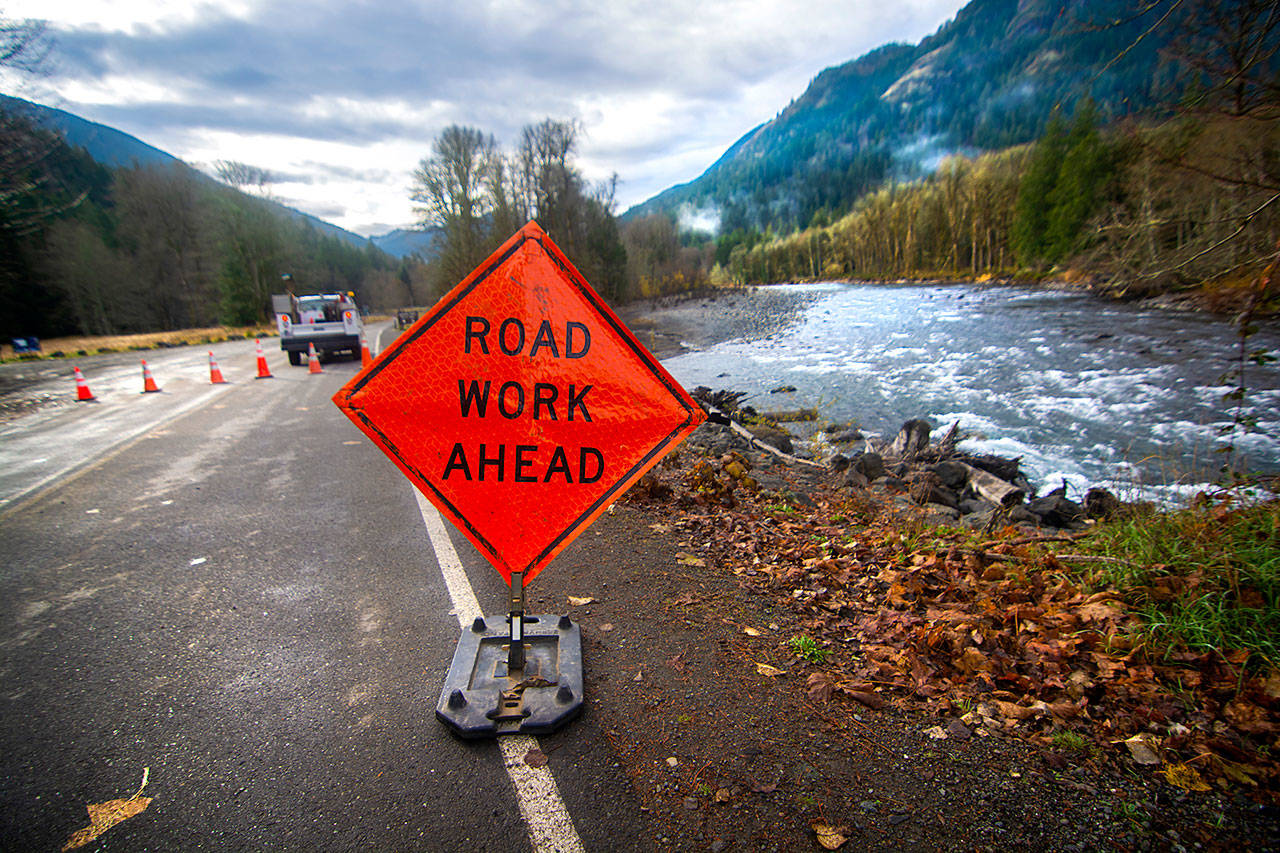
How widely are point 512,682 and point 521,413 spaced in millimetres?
1325

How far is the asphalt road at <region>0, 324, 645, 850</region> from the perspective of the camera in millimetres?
1941

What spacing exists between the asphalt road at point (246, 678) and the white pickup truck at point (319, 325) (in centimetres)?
1251

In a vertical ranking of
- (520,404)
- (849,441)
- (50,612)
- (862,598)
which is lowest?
(849,441)

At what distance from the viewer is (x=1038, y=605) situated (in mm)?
3160

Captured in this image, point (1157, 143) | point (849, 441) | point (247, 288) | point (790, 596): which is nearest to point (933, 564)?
point (790, 596)

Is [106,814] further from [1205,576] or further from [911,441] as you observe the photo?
[911,441]

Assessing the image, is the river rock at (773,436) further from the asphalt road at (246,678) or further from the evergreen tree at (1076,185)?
the evergreen tree at (1076,185)

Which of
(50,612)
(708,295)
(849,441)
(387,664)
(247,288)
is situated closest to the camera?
(387,664)

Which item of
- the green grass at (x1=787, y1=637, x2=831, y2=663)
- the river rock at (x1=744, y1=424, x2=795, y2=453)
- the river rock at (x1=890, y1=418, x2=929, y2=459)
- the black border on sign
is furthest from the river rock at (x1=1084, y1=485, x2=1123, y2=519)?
the black border on sign

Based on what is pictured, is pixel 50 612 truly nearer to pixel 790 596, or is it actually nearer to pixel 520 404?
pixel 520 404

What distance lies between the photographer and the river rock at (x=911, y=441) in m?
9.08

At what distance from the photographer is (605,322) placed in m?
2.57

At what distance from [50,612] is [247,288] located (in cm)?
5226

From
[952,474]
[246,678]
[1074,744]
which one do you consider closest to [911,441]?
[952,474]
